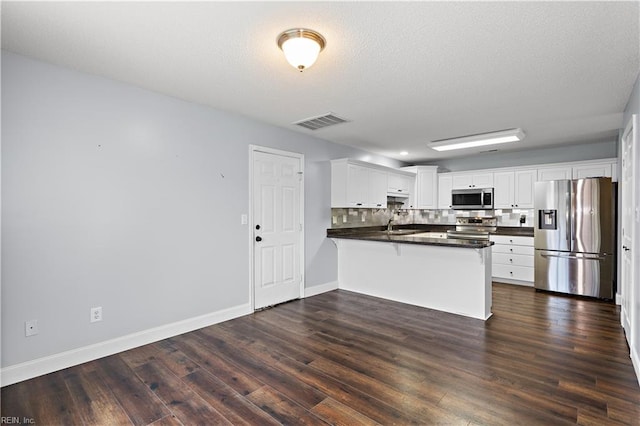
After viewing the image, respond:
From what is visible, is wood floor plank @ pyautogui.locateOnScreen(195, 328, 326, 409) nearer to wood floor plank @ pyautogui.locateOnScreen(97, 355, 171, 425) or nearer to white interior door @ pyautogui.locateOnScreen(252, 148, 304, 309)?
wood floor plank @ pyautogui.locateOnScreen(97, 355, 171, 425)

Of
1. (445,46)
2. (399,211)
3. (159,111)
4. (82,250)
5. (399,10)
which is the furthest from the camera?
(399,211)

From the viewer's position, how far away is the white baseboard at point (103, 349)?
2404 millimetres

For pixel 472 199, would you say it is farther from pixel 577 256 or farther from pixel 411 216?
pixel 577 256

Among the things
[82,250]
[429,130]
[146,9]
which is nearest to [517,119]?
[429,130]

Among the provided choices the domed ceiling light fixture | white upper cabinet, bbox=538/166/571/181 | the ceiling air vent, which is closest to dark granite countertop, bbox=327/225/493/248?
the ceiling air vent

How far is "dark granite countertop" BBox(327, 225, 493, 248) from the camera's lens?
3.84 meters

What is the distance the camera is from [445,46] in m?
2.25

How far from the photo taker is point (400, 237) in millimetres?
4773

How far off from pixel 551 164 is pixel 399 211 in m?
2.81

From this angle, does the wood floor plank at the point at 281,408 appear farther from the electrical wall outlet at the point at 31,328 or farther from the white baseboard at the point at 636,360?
the white baseboard at the point at 636,360

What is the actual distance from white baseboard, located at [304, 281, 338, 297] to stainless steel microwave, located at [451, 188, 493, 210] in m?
3.00

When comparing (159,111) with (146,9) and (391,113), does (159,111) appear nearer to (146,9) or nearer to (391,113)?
(146,9)

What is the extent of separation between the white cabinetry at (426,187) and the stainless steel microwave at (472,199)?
0.38m

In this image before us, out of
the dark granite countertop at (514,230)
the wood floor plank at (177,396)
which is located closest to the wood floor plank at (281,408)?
the wood floor plank at (177,396)
